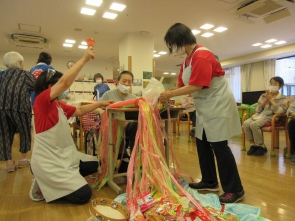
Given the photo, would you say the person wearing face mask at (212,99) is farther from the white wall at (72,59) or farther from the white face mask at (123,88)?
the white wall at (72,59)

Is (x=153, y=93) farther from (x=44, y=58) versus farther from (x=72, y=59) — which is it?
(x=72, y=59)

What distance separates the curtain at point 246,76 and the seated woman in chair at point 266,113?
5.94 metres

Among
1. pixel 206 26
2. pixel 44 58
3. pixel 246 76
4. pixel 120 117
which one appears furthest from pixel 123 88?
pixel 246 76

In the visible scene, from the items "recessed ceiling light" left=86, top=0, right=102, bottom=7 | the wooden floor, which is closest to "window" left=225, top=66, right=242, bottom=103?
the wooden floor

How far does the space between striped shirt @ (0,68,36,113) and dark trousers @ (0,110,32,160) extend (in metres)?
0.07

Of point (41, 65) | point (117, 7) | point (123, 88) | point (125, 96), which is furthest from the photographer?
point (117, 7)

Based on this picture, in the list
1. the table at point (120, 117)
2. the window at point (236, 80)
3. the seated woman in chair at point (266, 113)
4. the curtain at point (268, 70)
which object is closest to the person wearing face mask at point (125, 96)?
the table at point (120, 117)

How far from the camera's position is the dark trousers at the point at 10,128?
2395mm

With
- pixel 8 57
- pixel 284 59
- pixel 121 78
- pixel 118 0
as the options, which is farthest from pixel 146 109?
pixel 284 59

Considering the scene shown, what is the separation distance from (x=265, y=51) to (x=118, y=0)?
590 cm

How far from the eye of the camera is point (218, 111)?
5.16ft

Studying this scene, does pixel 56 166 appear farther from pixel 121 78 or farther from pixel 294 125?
pixel 294 125

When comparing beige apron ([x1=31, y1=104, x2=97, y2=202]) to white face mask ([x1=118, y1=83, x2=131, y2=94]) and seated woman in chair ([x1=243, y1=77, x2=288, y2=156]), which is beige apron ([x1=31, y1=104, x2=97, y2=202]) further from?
seated woman in chair ([x1=243, y1=77, x2=288, y2=156])

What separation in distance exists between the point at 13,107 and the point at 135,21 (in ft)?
10.4
